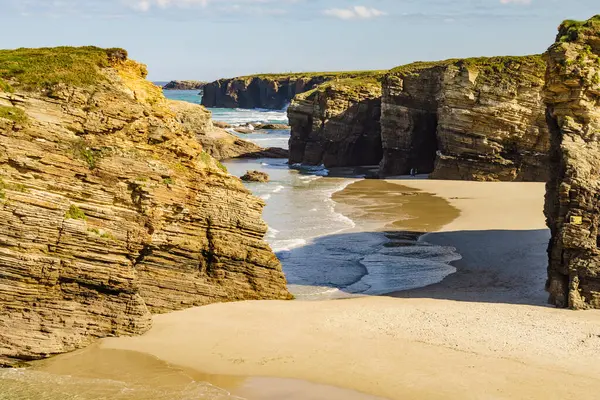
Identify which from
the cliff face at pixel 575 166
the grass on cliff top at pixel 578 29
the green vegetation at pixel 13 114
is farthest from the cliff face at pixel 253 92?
the green vegetation at pixel 13 114

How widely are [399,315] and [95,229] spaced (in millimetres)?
8525

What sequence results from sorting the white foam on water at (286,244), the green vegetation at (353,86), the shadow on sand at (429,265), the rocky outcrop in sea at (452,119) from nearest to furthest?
the shadow on sand at (429,265) < the white foam on water at (286,244) < the rocky outcrop in sea at (452,119) < the green vegetation at (353,86)

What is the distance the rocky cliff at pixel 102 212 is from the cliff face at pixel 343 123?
4400 centimetres

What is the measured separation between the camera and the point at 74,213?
56.5 feet

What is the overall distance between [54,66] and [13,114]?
2.19m

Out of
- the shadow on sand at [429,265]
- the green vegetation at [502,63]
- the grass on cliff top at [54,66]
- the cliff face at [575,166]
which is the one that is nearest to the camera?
the grass on cliff top at [54,66]

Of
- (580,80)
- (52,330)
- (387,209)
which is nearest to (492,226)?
(387,209)

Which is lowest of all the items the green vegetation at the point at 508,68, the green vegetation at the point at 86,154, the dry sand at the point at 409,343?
the dry sand at the point at 409,343

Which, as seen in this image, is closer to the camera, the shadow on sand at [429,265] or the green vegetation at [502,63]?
the shadow on sand at [429,265]

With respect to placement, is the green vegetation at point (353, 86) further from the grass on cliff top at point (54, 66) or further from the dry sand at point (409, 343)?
the grass on cliff top at point (54, 66)

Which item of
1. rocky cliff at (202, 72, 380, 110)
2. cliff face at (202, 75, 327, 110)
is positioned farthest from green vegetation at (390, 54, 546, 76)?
cliff face at (202, 75, 327, 110)

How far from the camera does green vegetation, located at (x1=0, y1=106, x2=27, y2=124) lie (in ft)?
56.1

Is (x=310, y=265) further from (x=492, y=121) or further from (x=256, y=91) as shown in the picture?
(x=256, y=91)

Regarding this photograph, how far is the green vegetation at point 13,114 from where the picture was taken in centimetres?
1709
